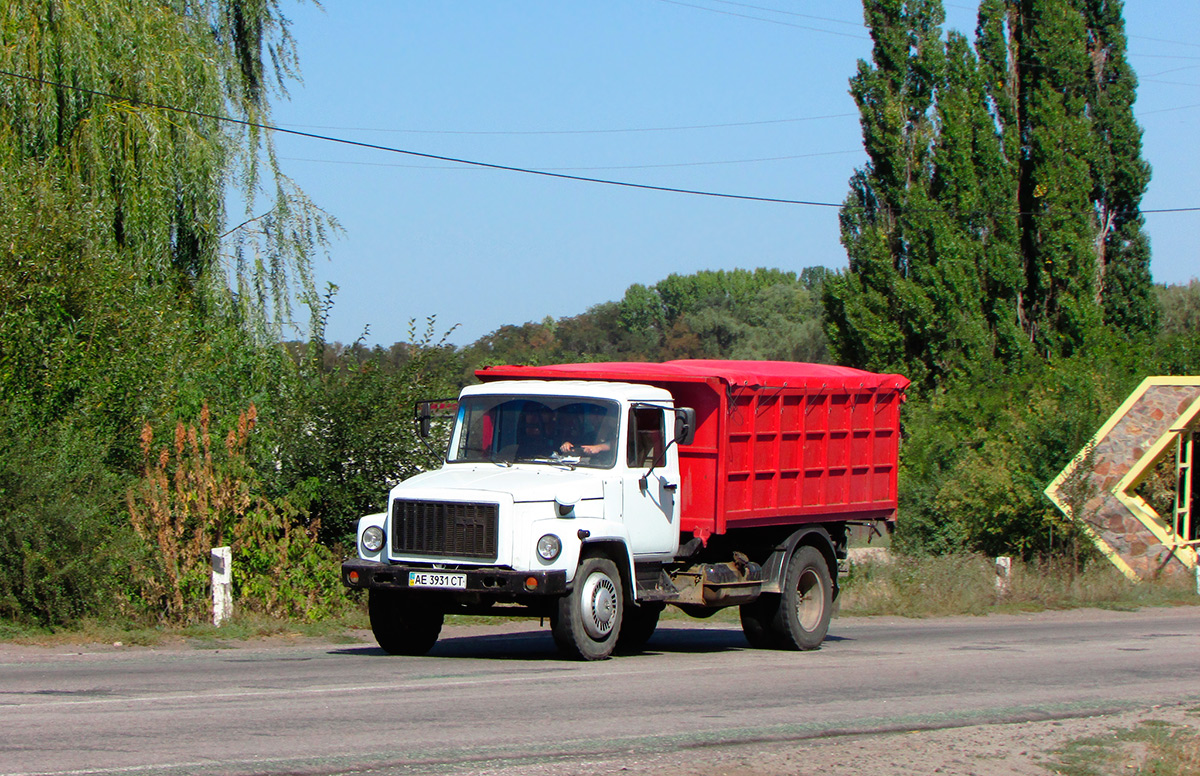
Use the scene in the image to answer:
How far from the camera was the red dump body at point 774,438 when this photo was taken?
12969mm

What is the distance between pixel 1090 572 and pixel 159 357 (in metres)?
17.5

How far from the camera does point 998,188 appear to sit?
4303cm

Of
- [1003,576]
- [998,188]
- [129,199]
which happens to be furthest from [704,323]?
[129,199]

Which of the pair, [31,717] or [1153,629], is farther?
[1153,629]

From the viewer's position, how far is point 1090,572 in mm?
25000

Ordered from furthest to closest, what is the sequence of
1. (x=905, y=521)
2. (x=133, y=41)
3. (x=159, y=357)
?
(x=905, y=521) < (x=133, y=41) < (x=159, y=357)

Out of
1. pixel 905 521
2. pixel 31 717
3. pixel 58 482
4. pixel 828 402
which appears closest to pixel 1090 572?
pixel 905 521

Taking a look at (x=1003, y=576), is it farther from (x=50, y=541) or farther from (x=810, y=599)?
(x=50, y=541)

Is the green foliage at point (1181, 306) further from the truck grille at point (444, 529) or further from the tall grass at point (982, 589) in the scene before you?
the truck grille at point (444, 529)

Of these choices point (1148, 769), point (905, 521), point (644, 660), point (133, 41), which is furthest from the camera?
point (905, 521)

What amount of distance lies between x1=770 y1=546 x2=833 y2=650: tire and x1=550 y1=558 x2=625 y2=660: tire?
256 centimetres

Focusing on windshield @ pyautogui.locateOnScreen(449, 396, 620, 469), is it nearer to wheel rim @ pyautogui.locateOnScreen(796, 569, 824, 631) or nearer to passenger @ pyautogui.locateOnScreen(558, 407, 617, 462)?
passenger @ pyautogui.locateOnScreen(558, 407, 617, 462)

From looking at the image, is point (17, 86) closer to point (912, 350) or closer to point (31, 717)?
point (31, 717)

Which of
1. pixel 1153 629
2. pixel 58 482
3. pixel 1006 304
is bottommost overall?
pixel 1153 629
